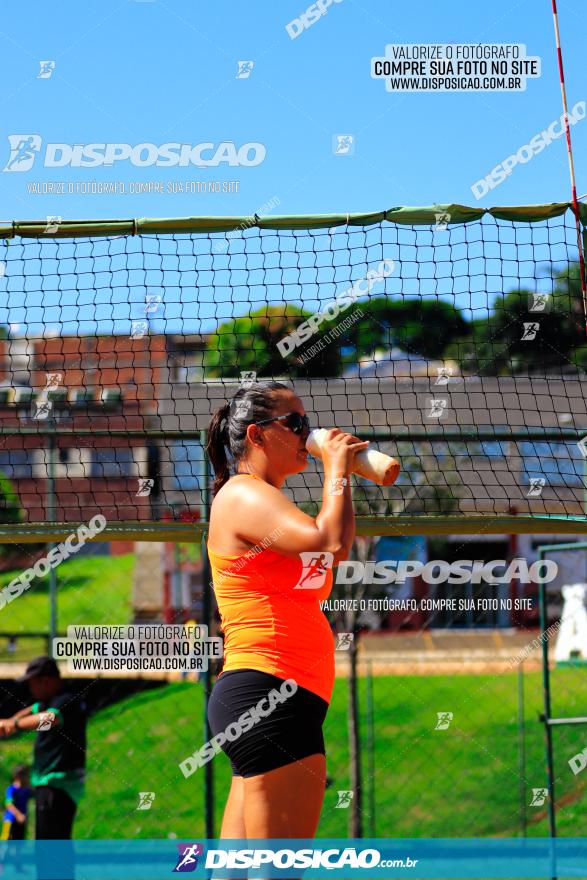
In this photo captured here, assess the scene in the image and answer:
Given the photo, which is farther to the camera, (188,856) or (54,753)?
(54,753)

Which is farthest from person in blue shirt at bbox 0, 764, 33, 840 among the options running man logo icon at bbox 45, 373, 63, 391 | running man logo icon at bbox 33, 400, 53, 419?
running man logo icon at bbox 45, 373, 63, 391

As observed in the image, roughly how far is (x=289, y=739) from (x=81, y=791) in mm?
3936

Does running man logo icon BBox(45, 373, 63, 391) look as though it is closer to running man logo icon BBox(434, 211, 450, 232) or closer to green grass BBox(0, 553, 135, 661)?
running man logo icon BBox(434, 211, 450, 232)

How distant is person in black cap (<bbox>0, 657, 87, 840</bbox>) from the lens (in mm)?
6305

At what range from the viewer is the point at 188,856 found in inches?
215

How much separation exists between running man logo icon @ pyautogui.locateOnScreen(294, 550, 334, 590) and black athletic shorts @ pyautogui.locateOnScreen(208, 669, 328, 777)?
32 cm

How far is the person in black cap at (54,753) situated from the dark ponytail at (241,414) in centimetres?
346

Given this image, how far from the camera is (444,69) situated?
262 inches

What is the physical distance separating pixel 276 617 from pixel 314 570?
20cm

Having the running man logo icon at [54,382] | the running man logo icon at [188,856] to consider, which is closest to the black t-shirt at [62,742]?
the running man logo icon at [188,856]

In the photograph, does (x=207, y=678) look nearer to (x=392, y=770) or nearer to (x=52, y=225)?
(x=52, y=225)

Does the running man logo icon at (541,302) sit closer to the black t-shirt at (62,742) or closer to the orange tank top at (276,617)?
the orange tank top at (276,617)

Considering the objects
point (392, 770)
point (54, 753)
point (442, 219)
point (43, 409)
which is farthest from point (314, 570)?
point (392, 770)

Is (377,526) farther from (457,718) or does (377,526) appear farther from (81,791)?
(457,718)
